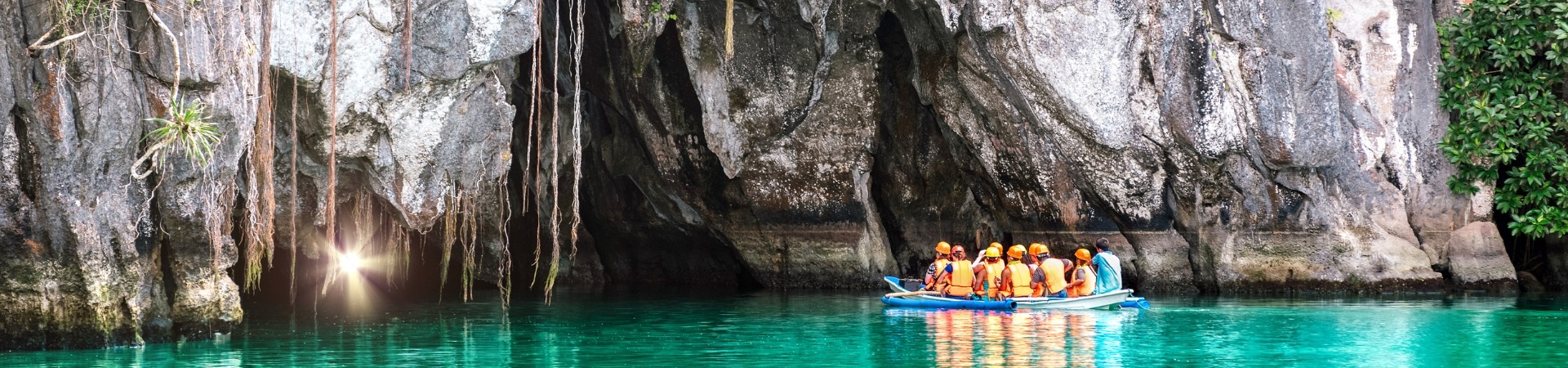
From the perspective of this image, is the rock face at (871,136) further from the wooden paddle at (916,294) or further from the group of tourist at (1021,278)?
the wooden paddle at (916,294)

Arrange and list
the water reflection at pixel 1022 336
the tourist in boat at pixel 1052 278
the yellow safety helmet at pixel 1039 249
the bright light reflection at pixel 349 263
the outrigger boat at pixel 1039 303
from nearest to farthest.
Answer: the water reflection at pixel 1022 336, the outrigger boat at pixel 1039 303, the tourist in boat at pixel 1052 278, the yellow safety helmet at pixel 1039 249, the bright light reflection at pixel 349 263

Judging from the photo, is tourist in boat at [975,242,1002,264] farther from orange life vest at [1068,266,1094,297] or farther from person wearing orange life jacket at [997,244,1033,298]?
orange life vest at [1068,266,1094,297]

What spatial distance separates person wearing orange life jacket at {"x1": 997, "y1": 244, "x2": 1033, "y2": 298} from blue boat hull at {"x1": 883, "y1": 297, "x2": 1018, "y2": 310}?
0.28 meters

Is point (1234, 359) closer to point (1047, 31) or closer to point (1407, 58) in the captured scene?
point (1047, 31)

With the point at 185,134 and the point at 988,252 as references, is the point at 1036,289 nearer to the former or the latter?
the point at 988,252

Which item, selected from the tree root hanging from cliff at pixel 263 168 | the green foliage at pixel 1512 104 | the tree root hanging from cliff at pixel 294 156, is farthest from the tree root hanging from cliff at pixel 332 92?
the green foliage at pixel 1512 104

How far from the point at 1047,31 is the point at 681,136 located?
5548 mm

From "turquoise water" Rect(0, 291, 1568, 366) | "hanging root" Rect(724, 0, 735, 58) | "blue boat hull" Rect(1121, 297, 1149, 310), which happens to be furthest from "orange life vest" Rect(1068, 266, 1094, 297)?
"hanging root" Rect(724, 0, 735, 58)

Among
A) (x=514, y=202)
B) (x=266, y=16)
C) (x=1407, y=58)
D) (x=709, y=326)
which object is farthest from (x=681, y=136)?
(x=1407, y=58)

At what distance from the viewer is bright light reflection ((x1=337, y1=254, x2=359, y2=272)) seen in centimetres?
1951

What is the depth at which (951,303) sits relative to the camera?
17156 millimetres

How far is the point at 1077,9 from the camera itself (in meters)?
18.2

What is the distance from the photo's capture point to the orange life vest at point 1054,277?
55.9ft

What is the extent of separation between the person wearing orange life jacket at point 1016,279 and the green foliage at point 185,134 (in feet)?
29.3
